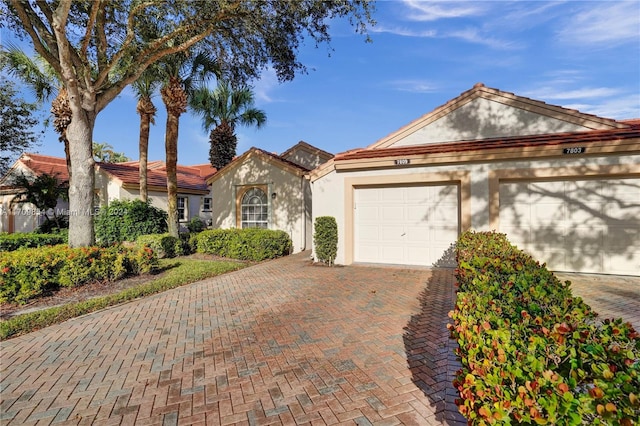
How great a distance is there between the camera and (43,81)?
49.3ft

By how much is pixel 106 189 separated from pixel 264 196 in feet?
36.1

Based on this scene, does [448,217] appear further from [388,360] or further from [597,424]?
[597,424]

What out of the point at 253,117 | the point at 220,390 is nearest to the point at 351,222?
the point at 220,390

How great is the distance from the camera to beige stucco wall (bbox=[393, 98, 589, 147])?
998 centimetres

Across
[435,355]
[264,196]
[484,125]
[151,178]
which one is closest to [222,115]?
[151,178]

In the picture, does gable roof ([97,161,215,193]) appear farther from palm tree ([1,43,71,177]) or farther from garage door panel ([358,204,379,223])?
garage door panel ([358,204,379,223])

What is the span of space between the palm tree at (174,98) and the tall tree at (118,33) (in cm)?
246

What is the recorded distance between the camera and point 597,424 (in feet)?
4.35

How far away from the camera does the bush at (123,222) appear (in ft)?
52.4

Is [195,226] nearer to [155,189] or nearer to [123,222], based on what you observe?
[155,189]

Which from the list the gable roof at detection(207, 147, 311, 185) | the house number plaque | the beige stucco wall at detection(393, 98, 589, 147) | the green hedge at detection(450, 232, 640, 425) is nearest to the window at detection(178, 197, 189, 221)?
the gable roof at detection(207, 147, 311, 185)

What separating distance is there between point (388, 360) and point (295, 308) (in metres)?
→ 2.63

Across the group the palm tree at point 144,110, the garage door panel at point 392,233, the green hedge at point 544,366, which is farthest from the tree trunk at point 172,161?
the green hedge at point 544,366

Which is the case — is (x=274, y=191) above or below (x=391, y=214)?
above
